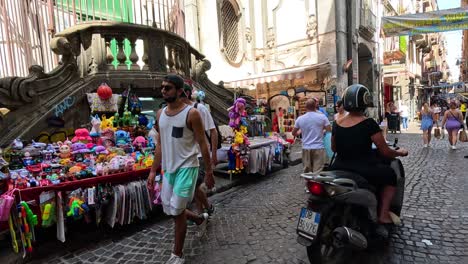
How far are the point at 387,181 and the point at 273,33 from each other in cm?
1320

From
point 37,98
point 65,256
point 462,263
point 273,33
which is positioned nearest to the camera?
point 462,263

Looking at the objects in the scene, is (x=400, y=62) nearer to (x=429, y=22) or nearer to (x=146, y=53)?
(x=429, y=22)

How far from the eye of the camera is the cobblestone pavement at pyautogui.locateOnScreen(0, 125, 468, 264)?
10.4ft

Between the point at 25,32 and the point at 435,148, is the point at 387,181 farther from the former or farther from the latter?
the point at 435,148

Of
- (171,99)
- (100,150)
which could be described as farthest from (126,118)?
(171,99)

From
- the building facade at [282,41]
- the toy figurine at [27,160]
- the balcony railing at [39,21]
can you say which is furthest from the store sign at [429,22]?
the toy figurine at [27,160]

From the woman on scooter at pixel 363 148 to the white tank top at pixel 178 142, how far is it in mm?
1515

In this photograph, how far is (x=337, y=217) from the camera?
2848 millimetres

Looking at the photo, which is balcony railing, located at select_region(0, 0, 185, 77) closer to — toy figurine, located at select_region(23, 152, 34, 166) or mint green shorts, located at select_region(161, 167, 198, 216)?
toy figurine, located at select_region(23, 152, 34, 166)

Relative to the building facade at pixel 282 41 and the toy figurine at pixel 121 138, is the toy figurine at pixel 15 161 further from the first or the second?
the building facade at pixel 282 41

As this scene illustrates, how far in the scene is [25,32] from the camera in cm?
634

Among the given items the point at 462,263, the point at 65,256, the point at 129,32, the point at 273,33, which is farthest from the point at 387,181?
the point at 273,33

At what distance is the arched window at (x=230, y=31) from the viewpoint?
13.9m

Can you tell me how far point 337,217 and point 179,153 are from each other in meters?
1.64
